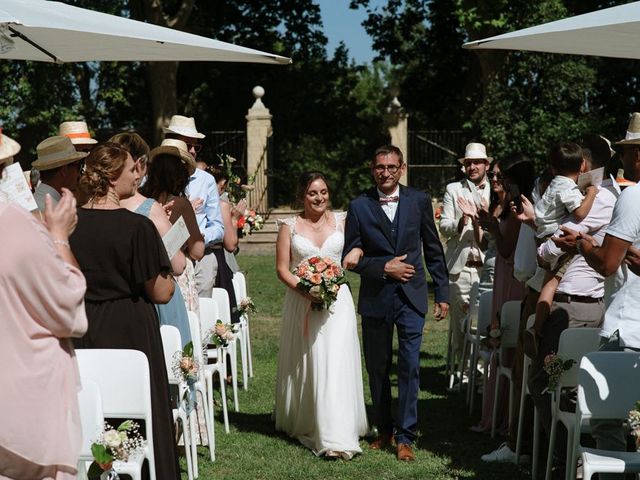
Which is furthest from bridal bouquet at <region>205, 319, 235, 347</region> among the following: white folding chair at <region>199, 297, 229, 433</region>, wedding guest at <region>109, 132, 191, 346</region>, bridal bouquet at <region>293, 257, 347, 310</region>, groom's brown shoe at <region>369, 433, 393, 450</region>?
groom's brown shoe at <region>369, 433, 393, 450</region>

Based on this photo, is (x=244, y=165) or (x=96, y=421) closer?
(x=96, y=421)

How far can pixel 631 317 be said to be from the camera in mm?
5578

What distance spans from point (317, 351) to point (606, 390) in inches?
117

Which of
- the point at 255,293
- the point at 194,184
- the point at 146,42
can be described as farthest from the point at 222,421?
the point at 255,293

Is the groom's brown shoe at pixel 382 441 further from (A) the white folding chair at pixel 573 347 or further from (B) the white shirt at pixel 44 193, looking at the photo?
(B) the white shirt at pixel 44 193

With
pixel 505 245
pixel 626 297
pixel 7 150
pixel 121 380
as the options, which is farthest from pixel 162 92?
pixel 7 150

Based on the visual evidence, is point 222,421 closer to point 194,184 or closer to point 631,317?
point 194,184

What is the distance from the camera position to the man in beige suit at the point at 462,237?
1030cm

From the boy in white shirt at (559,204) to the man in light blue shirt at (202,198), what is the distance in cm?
→ 334

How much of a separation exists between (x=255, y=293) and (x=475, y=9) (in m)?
11.7

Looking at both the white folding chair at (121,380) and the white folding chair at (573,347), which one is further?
the white folding chair at (573,347)

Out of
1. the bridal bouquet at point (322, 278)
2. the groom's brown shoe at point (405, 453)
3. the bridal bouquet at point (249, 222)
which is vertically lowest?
the groom's brown shoe at point (405, 453)

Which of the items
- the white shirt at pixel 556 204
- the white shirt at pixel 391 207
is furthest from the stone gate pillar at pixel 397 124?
the white shirt at pixel 556 204

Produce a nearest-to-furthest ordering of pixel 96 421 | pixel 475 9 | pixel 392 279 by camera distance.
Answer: pixel 96 421
pixel 392 279
pixel 475 9
